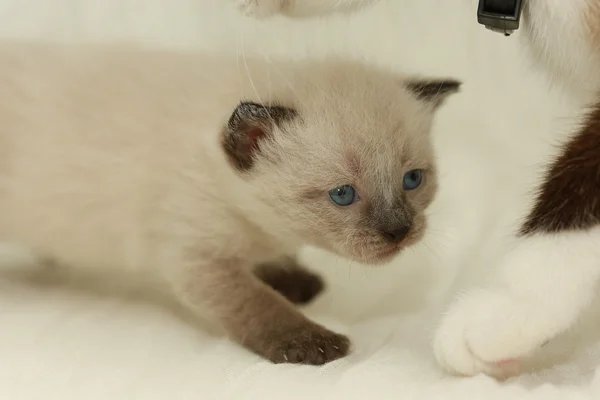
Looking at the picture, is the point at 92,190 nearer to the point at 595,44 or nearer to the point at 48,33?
the point at 48,33

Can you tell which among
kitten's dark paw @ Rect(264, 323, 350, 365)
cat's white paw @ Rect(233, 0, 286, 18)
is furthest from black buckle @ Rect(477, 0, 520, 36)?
kitten's dark paw @ Rect(264, 323, 350, 365)

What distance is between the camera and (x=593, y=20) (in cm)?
81

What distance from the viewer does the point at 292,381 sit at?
0.86 m

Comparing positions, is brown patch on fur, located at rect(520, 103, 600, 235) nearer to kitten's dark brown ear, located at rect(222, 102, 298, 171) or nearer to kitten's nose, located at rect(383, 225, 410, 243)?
kitten's nose, located at rect(383, 225, 410, 243)

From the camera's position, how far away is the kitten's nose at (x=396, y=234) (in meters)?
0.97

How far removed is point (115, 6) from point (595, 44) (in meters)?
0.88

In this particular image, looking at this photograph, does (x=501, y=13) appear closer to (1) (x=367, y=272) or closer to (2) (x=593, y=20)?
(2) (x=593, y=20)

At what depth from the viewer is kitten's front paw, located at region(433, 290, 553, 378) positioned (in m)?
0.76

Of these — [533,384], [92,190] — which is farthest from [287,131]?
[533,384]

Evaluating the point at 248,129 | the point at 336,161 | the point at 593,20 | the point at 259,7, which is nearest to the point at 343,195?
the point at 336,161

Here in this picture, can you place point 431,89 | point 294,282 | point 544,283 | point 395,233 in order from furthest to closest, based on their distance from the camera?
point 294,282 → point 431,89 → point 395,233 → point 544,283

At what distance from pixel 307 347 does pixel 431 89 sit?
1.39 feet

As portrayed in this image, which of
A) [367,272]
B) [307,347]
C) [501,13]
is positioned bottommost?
[367,272]

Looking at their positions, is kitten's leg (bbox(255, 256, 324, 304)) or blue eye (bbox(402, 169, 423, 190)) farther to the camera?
kitten's leg (bbox(255, 256, 324, 304))
